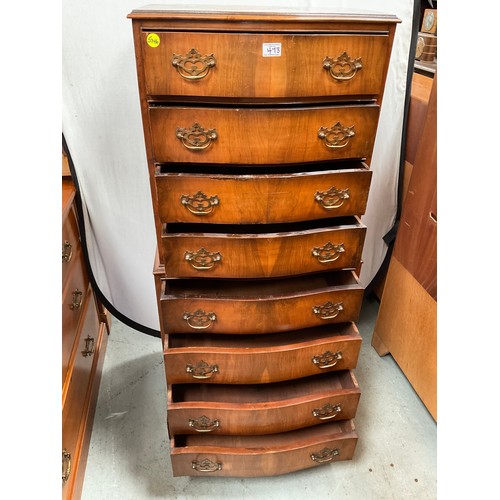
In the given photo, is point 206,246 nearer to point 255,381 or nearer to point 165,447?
point 255,381

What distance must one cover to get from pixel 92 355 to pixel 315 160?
1.00m

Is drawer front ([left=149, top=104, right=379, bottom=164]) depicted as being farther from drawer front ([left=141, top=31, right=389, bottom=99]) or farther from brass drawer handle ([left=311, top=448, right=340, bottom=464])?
brass drawer handle ([left=311, top=448, right=340, bottom=464])

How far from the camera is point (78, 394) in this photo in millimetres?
1219

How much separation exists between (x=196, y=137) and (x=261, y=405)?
2.19ft

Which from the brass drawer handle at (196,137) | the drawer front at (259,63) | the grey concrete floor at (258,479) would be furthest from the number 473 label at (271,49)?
the grey concrete floor at (258,479)

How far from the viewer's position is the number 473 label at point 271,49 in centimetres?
75

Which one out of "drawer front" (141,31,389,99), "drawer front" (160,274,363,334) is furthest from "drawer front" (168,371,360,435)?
"drawer front" (141,31,389,99)

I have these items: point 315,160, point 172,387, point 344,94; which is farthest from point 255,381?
point 344,94

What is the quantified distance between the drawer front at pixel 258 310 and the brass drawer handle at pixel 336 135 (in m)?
0.35

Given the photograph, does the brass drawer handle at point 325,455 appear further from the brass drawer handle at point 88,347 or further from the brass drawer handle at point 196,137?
the brass drawer handle at point 196,137

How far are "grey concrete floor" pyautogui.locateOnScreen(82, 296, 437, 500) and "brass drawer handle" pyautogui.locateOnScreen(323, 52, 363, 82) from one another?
108cm

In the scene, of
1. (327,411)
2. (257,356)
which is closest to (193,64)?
(257,356)

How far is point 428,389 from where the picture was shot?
1.34 m

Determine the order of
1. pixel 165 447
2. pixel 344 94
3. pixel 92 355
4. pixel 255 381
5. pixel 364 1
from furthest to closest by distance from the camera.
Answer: pixel 92 355 → pixel 165 447 → pixel 364 1 → pixel 255 381 → pixel 344 94
